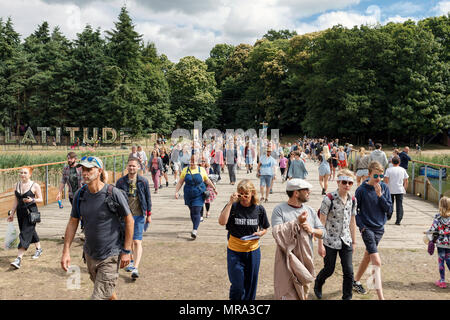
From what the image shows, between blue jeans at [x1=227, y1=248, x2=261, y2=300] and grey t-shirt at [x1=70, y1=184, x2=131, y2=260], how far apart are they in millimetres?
1282

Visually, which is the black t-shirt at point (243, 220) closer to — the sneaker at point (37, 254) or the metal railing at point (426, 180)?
the sneaker at point (37, 254)

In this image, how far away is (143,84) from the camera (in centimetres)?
5641

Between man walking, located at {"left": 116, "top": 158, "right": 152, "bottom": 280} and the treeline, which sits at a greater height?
the treeline

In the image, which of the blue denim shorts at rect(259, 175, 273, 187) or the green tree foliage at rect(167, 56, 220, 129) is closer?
the blue denim shorts at rect(259, 175, 273, 187)

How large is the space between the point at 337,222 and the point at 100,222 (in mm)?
2818

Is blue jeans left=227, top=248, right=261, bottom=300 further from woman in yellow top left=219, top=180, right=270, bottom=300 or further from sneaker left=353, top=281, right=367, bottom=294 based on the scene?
sneaker left=353, top=281, right=367, bottom=294

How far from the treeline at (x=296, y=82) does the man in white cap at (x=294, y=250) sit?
4759 cm

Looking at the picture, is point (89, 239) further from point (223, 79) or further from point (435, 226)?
point (223, 79)

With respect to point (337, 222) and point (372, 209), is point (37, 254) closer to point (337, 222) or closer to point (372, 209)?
point (337, 222)

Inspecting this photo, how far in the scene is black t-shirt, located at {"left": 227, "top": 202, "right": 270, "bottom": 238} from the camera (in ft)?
14.2

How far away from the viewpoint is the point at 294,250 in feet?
12.8

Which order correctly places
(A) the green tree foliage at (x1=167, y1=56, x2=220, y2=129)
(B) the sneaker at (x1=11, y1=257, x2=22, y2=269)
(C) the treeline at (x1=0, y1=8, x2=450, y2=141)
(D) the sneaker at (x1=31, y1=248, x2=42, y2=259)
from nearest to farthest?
(B) the sneaker at (x1=11, y1=257, x2=22, y2=269)
(D) the sneaker at (x1=31, y1=248, x2=42, y2=259)
(C) the treeline at (x1=0, y1=8, x2=450, y2=141)
(A) the green tree foliage at (x1=167, y1=56, x2=220, y2=129)

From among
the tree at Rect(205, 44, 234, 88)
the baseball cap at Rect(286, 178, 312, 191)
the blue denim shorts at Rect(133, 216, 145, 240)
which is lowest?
the blue denim shorts at Rect(133, 216, 145, 240)

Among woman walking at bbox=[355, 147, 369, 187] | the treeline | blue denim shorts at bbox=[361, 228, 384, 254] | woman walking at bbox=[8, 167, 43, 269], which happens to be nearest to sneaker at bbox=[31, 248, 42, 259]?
woman walking at bbox=[8, 167, 43, 269]
